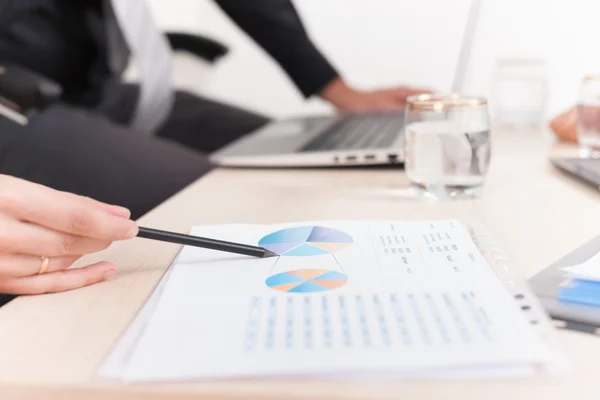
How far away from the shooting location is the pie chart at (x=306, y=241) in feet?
1.44

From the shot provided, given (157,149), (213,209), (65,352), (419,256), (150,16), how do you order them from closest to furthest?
(65,352), (419,256), (213,209), (157,149), (150,16)

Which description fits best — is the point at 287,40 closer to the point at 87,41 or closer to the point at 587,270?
the point at 87,41

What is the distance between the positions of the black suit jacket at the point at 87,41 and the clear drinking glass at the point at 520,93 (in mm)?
336

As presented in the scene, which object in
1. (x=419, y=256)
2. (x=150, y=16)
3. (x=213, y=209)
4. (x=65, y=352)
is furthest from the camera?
(x=150, y=16)

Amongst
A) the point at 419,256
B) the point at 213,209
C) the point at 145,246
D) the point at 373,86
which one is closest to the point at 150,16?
the point at 213,209

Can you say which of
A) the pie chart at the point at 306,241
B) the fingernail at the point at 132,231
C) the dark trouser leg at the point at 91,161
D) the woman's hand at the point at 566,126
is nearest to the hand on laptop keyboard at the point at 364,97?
the woman's hand at the point at 566,126

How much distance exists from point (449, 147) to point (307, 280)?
0.89 feet

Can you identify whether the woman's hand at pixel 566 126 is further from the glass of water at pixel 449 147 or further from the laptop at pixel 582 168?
the glass of water at pixel 449 147

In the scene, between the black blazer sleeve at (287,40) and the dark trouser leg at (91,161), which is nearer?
the dark trouser leg at (91,161)

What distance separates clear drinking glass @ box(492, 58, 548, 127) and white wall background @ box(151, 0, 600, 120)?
474 mm

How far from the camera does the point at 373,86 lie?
1888 mm

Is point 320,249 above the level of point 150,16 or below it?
below

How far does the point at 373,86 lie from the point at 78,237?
5.16 feet

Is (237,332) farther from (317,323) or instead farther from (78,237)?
(78,237)
